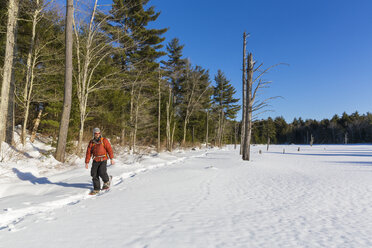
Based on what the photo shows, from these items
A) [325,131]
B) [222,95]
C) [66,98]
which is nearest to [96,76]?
[66,98]

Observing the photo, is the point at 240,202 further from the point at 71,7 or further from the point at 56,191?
the point at 71,7

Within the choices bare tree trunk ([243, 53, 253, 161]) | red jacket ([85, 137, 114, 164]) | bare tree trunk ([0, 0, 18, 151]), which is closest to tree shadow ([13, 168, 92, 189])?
red jacket ([85, 137, 114, 164])

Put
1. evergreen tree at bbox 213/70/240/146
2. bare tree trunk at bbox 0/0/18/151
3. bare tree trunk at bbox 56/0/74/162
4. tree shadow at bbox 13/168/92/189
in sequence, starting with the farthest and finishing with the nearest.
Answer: evergreen tree at bbox 213/70/240/146 < bare tree trunk at bbox 56/0/74/162 < bare tree trunk at bbox 0/0/18/151 < tree shadow at bbox 13/168/92/189

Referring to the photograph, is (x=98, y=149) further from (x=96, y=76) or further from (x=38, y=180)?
(x=96, y=76)

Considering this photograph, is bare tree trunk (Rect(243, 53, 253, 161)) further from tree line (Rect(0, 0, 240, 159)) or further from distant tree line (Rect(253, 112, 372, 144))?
distant tree line (Rect(253, 112, 372, 144))

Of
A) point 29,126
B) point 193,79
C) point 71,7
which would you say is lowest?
point 29,126

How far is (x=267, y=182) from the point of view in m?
6.88

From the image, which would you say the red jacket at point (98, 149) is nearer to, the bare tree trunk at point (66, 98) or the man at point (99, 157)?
the man at point (99, 157)

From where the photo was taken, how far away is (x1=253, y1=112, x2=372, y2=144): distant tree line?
262 feet

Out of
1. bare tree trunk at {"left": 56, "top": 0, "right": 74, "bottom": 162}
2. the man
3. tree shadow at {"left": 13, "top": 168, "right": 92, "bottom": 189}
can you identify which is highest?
bare tree trunk at {"left": 56, "top": 0, "right": 74, "bottom": 162}

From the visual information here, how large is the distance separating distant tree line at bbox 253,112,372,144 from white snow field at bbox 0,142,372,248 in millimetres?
68894

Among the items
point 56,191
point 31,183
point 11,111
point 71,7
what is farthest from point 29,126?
point 56,191

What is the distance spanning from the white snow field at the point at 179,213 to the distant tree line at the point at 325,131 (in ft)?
226

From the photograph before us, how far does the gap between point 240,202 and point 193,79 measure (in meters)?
22.5
